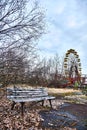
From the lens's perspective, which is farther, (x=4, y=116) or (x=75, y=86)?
(x=75, y=86)

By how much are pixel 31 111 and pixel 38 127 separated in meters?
2.20

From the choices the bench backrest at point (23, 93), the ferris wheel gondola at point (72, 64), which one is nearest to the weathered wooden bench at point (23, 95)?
the bench backrest at point (23, 93)

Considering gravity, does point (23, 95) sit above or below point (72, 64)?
below

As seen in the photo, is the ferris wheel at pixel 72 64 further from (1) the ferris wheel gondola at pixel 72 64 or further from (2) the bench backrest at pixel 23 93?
(2) the bench backrest at pixel 23 93

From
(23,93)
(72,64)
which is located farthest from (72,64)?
(23,93)

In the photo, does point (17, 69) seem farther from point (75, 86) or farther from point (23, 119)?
point (75, 86)

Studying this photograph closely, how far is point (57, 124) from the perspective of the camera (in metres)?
8.44

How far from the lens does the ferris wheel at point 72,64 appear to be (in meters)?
36.8

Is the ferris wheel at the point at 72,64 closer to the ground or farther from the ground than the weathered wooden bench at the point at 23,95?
farther from the ground

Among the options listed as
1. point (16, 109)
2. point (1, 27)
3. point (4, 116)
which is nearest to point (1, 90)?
point (16, 109)

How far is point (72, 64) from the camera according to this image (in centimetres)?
3797

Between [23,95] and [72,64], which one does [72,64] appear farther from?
[23,95]

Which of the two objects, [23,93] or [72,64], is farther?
[72,64]

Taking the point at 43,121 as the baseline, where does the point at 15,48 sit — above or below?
above
